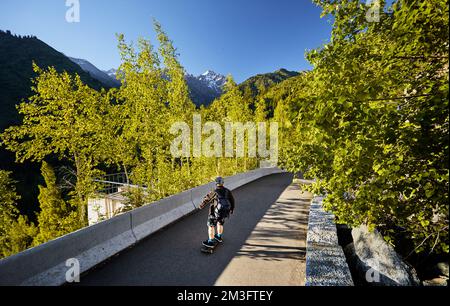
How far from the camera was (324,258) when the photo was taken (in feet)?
17.1

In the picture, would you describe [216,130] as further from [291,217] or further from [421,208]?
[421,208]

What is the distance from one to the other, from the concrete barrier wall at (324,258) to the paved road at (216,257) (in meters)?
0.38

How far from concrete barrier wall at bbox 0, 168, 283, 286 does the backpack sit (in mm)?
2290

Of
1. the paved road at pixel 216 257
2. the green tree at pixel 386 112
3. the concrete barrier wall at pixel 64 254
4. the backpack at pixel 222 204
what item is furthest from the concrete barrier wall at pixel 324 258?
the concrete barrier wall at pixel 64 254

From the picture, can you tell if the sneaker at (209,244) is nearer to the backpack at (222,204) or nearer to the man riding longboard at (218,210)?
the man riding longboard at (218,210)

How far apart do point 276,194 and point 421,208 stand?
34.0 feet

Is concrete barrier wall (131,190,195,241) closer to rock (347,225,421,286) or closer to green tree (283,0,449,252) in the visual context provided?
green tree (283,0,449,252)

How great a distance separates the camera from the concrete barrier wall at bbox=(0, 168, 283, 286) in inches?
157

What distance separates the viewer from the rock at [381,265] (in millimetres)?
5172

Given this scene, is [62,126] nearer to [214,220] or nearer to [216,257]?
[214,220]

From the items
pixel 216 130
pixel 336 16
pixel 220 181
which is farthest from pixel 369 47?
pixel 216 130

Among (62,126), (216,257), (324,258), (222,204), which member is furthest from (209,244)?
(62,126)

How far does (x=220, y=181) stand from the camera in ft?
22.5

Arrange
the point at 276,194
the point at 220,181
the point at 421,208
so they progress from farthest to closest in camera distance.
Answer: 1. the point at 276,194
2. the point at 220,181
3. the point at 421,208
